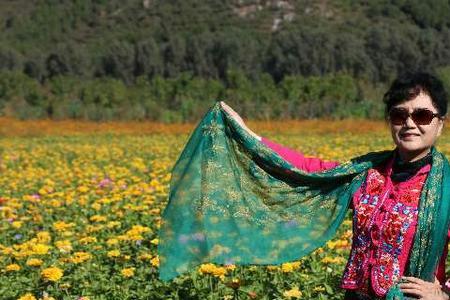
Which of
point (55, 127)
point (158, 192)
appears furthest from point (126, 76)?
point (158, 192)

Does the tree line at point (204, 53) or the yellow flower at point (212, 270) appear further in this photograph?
the tree line at point (204, 53)

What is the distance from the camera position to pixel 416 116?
7.83 ft

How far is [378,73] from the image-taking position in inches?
2653

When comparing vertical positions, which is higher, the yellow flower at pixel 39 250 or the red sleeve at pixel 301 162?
the red sleeve at pixel 301 162

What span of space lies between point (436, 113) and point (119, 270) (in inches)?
101

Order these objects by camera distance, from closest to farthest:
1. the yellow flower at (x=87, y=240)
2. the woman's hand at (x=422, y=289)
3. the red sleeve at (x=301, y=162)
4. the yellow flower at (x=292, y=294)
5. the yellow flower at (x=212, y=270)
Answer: the woman's hand at (x=422, y=289)
the red sleeve at (x=301, y=162)
the yellow flower at (x=292, y=294)
the yellow flower at (x=212, y=270)
the yellow flower at (x=87, y=240)

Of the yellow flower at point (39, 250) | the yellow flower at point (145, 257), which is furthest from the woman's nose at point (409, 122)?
the yellow flower at point (39, 250)

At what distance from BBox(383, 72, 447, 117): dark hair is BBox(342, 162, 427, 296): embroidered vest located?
238 mm

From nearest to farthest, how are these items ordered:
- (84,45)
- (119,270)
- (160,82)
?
(119,270) → (160,82) → (84,45)

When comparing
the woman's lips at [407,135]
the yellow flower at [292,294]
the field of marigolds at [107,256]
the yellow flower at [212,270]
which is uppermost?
the woman's lips at [407,135]

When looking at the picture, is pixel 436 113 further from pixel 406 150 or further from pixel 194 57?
pixel 194 57

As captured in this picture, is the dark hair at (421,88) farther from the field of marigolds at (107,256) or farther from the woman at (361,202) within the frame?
the field of marigolds at (107,256)

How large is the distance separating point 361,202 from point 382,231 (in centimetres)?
15

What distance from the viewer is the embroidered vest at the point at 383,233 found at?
2.41 metres
